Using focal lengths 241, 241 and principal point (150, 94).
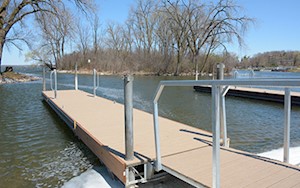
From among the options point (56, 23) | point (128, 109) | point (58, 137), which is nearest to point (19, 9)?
point (56, 23)

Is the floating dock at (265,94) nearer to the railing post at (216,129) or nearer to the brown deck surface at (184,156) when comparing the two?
the brown deck surface at (184,156)

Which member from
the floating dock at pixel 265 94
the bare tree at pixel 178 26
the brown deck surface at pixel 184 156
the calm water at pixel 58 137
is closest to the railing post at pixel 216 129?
the brown deck surface at pixel 184 156

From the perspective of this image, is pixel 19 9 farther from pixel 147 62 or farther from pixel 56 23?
pixel 147 62

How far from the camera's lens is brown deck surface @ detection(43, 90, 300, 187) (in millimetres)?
1979

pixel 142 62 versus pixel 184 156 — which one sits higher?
pixel 142 62

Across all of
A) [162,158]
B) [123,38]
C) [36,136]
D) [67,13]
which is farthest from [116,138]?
[123,38]

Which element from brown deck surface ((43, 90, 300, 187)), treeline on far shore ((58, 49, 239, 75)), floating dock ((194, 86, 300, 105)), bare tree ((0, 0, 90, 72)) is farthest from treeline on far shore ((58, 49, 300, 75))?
brown deck surface ((43, 90, 300, 187))

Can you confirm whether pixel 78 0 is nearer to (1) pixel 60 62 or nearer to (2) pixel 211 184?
(2) pixel 211 184

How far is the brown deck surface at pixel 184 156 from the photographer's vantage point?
6.49ft

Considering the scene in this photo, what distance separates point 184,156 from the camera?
2.58 metres

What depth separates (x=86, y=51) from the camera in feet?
127

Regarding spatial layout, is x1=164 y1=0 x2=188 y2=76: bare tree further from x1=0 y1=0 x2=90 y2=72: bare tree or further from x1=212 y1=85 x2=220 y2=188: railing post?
x1=212 y1=85 x2=220 y2=188: railing post

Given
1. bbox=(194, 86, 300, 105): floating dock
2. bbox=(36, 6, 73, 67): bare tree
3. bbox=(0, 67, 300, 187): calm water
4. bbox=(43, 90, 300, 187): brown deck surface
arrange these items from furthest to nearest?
bbox=(36, 6, 73, 67): bare tree
bbox=(194, 86, 300, 105): floating dock
bbox=(0, 67, 300, 187): calm water
bbox=(43, 90, 300, 187): brown deck surface

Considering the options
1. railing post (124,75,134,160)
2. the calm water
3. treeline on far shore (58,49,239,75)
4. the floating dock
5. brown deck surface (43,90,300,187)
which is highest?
treeline on far shore (58,49,239,75)
